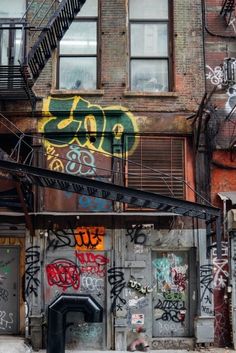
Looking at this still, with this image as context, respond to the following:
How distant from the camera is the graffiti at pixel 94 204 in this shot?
13641 millimetres

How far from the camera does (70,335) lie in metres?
13.1

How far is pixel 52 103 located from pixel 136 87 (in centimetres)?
223

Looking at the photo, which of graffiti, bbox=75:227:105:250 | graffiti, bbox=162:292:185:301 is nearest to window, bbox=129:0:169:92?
graffiti, bbox=75:227:105:250

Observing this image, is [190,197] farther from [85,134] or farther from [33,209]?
[33,209]

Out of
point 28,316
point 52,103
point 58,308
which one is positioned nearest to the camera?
point 58,308

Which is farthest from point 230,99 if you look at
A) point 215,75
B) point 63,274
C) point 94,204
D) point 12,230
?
point 12,230

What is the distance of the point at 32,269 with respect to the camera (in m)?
13.3

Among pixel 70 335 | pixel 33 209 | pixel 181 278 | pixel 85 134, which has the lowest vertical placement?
pixel 70 335

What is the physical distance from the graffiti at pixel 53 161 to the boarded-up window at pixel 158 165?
170cm

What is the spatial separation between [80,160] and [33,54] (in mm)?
2886

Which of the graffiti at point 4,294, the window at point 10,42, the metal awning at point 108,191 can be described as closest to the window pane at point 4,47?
the window at point 10,42

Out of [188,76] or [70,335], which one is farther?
[188,76]

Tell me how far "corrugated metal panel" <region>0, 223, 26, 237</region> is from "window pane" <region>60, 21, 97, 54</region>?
467cm

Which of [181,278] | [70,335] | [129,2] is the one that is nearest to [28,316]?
[70,335]
